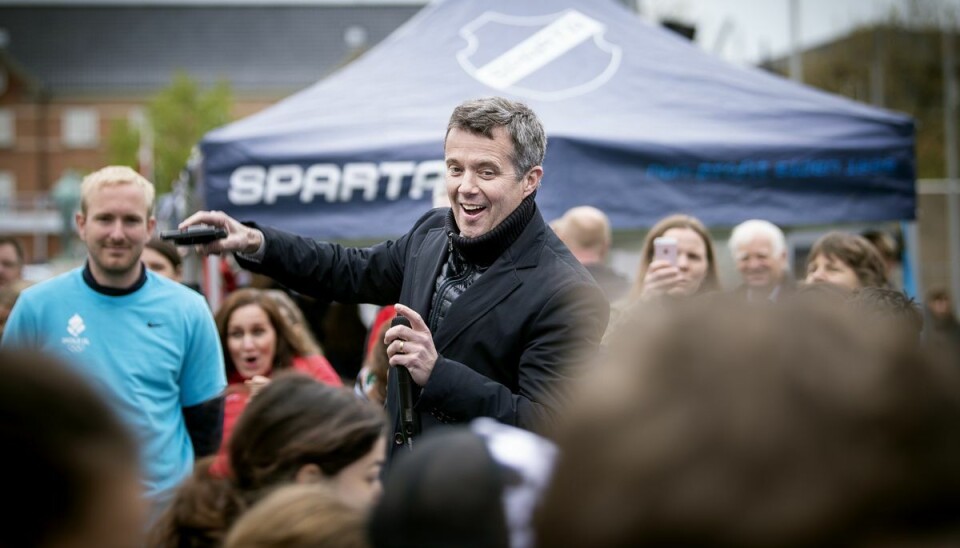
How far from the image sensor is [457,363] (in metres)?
2.81

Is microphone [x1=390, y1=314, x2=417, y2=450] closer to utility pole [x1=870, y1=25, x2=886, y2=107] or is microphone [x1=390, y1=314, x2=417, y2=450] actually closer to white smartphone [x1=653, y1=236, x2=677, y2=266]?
white smartphone [x1=653, y1=236, x2=677, y2=266]

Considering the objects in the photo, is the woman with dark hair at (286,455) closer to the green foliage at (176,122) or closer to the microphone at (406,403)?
the microphone at (406,403)

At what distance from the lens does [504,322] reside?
9.78 ft

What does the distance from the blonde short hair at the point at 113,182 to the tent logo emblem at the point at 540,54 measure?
3.14m

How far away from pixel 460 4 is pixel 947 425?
7.15m

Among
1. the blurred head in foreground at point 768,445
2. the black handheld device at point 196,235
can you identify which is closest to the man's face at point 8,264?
the black handheld device at point 196,235

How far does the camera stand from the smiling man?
9.21 feet

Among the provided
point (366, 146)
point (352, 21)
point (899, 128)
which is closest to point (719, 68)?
point (899, 128)

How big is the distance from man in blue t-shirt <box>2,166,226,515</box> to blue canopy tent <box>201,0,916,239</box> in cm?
197

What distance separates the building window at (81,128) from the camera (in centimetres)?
6425

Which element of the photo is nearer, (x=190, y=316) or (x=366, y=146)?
(x=190, y=316)

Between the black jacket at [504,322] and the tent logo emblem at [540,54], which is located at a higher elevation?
the tent logo emblem at [540,54]

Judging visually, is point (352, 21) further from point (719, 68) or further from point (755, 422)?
point (755, 422)

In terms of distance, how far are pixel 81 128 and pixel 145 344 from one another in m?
64.8
